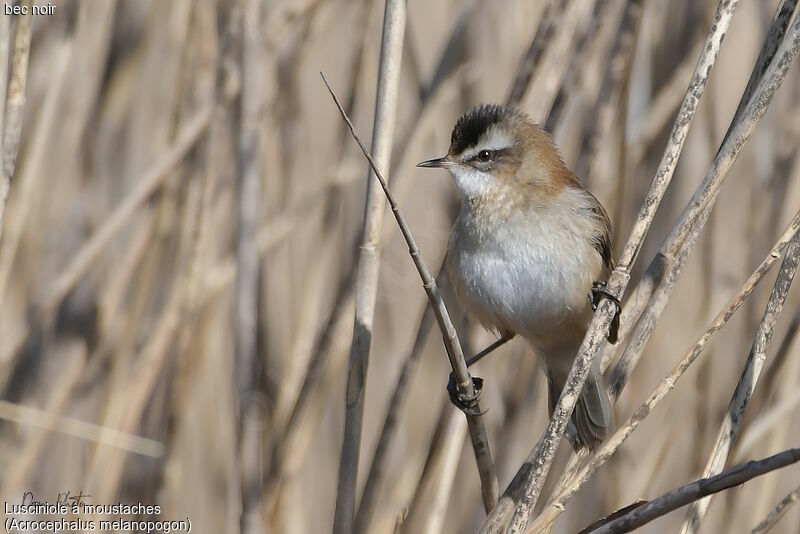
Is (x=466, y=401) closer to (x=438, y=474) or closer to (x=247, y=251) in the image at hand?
(x=438, y=474)

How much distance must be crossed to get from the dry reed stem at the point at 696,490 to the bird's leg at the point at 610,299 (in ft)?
1.32

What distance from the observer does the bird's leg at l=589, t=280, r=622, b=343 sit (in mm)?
1721

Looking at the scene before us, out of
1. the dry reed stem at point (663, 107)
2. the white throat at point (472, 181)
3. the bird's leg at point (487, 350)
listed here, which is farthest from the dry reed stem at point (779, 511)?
the dry reed stem at point (663, 107)

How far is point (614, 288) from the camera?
174cm

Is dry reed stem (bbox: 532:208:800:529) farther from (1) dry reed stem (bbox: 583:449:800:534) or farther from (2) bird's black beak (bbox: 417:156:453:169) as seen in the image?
(2) bird's black beak (bbox: 417:156:453:169)

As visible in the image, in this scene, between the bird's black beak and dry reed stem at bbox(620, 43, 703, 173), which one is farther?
dry reed stem at bbox(620, 43, 703, 173)

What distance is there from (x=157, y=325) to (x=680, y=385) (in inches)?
75.1

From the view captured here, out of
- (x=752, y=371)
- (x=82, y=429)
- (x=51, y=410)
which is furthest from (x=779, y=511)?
(x=51, y=410)

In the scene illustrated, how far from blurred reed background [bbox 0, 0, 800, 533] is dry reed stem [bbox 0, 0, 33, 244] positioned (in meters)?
0.53

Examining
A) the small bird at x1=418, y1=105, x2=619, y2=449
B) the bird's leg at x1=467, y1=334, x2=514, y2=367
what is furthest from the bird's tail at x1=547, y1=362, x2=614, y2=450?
the bird's leg at x1=467, y1=334, x2=514, y2=367

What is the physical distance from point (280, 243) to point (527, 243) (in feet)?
3.32

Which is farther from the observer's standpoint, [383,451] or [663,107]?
[663,107]
